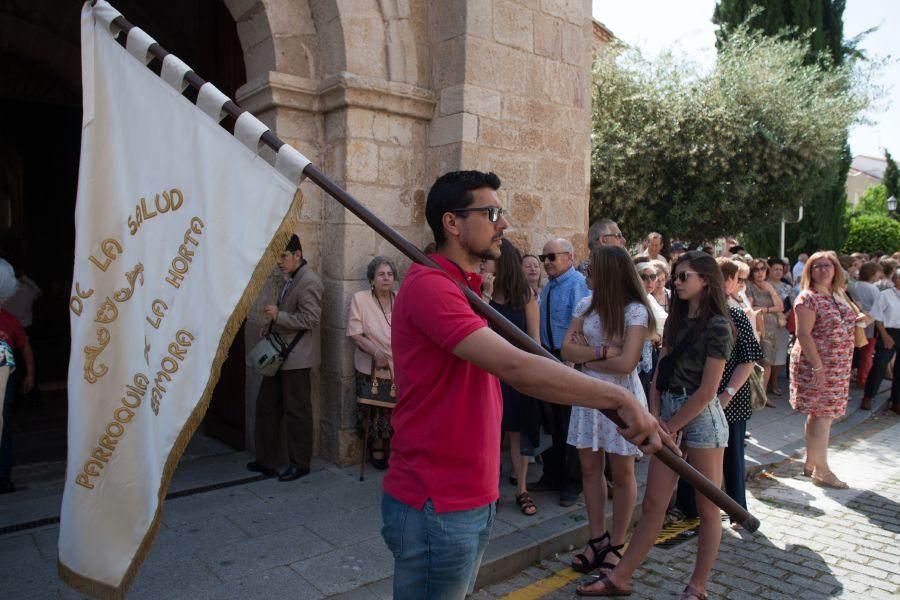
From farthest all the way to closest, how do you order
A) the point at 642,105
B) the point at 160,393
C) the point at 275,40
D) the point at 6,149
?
the point at 642,105 < the point at 6,149 < the point at 275,40 < the point at 160,393

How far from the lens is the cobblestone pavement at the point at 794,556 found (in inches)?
144

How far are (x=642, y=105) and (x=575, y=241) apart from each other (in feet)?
20.5

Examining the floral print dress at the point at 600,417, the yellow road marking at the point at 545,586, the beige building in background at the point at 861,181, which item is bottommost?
the yellow road marking at the point at 545,586

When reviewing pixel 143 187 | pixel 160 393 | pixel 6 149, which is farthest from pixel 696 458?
pixel 6 149

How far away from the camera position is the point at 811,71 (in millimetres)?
12320

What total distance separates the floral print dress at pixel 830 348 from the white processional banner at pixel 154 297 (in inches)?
191

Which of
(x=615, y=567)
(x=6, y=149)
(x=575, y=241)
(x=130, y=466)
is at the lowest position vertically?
(x=615, y=567)

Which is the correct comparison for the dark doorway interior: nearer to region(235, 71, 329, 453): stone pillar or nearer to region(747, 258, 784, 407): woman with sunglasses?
region(235, 71, 329, 453): stone pillar

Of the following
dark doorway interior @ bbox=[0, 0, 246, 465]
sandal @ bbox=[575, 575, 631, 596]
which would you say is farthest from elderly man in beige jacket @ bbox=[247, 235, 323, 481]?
sandal @ bbox=[575, 575, 631, 596]

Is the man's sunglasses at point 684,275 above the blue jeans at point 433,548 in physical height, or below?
above

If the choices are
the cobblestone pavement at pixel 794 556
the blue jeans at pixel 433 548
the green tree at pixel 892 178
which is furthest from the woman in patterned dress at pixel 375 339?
the green tree at pixel 892 178

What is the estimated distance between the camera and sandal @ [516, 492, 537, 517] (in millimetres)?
4434

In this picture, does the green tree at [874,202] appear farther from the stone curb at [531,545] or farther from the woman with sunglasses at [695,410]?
the woman with sunglasses at [695,410]

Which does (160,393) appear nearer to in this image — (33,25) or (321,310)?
(321,310)
